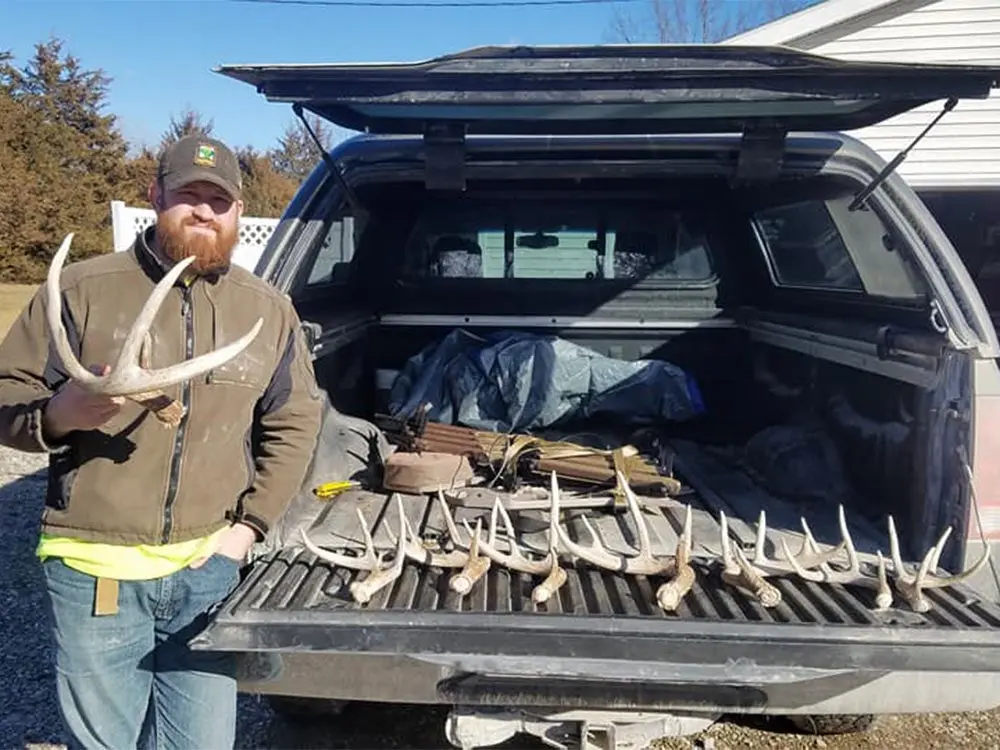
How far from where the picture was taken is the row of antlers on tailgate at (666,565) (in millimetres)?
2236

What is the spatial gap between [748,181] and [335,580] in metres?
2.10

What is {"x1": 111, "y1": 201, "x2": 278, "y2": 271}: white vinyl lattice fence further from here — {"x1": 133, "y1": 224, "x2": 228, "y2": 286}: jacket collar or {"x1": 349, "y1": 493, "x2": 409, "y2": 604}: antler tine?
{"x1": 349, "y1": 493, "x2": 409, "y2": 604}: antler tine

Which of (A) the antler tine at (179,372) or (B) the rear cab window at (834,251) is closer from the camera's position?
(A) the antler tine at (179,372)

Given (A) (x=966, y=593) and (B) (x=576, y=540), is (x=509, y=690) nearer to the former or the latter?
(B) (x=576, y=540)

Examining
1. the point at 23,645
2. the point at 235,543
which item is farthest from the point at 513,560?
the point at 23,645

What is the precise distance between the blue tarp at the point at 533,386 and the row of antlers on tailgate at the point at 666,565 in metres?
1.84

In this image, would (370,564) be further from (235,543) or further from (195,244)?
(195,244)

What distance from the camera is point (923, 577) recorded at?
88.1 inches

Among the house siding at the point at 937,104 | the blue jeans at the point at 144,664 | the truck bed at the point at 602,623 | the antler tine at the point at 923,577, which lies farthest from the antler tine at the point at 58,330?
the house siding at the point at 937,104

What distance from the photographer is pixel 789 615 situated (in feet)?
7.07

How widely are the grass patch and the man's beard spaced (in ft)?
40.0

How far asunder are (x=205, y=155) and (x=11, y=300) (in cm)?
1542

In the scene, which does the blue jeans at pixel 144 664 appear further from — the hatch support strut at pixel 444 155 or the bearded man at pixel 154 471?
the hatch support strut at pixel 444 155

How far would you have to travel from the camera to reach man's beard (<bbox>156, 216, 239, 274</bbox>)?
2094 millimetres
